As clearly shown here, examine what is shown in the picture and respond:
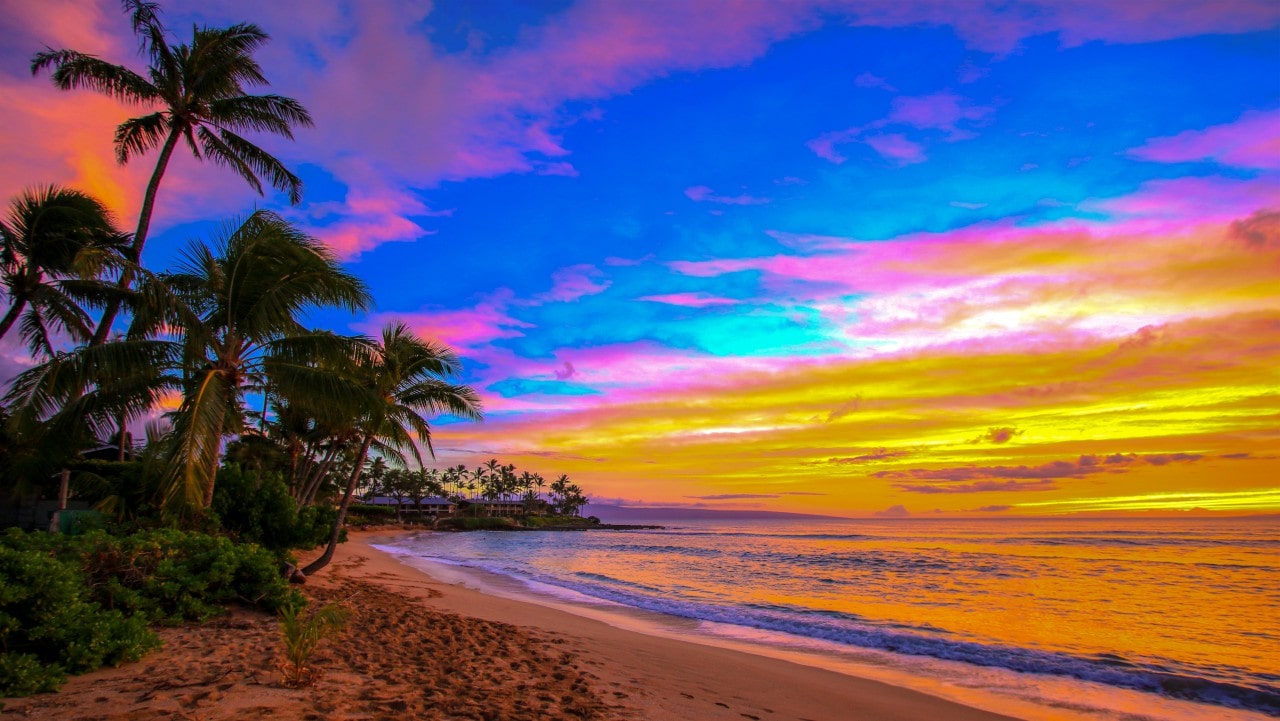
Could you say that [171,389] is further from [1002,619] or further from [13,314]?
[1002,619]

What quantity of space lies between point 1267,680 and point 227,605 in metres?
15.7

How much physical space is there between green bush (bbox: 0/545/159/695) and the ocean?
385 inches

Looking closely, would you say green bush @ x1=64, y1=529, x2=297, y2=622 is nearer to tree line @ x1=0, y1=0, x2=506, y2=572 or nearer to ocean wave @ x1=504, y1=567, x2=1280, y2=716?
tree line @ x1=0, y1=0, x2=506, y2=572

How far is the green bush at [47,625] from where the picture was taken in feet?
17.9

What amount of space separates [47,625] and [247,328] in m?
6.81

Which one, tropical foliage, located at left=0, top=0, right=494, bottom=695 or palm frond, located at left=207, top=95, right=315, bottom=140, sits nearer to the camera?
tropical foliage, located at left=0, top=0, right=494, bottom=695

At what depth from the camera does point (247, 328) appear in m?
11.6

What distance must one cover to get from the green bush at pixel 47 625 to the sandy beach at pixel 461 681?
7.0 inches

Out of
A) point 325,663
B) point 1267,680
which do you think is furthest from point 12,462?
point 1267,680

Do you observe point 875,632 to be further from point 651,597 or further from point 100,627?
point 100,627

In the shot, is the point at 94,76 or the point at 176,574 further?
the point at 94,76

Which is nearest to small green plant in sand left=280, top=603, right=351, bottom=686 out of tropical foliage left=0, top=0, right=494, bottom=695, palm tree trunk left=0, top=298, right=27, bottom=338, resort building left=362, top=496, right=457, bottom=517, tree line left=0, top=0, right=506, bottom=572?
tropical foliage left=0, top=0, right=494, bottom=695

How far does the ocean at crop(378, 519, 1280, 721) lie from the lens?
9680 mm

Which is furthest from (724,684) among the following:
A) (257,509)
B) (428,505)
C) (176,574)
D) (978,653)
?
(428,505)
